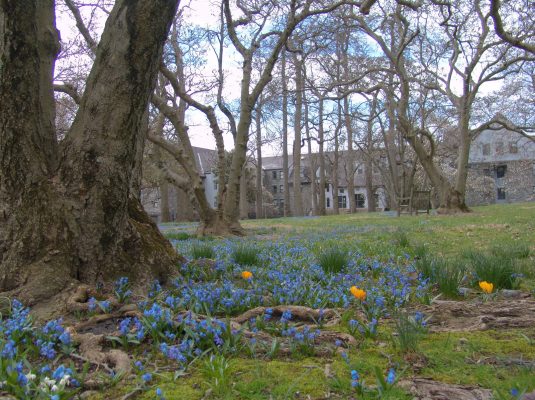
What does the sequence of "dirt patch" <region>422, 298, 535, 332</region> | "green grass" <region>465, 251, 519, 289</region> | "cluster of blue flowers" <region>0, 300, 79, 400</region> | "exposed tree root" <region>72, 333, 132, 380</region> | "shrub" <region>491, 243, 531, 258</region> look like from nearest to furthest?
"cluster of blue flowers" <region>0, 300, 79, 400</region>
"exposed tree root" <region>72, 333, 132, 380</region>
"dirt patch" <region>422, 298, 535, 332</region>
"green grass" <region>465, 251, 519, 289</region>
"shrub" <region>491, 243, 531, 258</region>

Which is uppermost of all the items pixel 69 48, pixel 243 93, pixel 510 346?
pixel 69 48

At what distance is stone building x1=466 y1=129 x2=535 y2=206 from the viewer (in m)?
49.1

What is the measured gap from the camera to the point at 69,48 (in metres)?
14.7

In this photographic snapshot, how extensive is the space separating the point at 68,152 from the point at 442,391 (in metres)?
2.70

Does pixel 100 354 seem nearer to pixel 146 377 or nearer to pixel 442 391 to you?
pixel 146 377

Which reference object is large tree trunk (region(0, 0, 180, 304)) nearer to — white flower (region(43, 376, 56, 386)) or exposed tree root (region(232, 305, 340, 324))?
exposed tree root (region(232, 305, 340, 324))

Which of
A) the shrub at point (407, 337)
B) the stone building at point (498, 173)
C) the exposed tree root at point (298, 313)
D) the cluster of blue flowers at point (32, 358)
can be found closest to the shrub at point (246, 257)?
the exposed tree root at point (298, 313)

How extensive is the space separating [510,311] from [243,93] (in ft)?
31.8

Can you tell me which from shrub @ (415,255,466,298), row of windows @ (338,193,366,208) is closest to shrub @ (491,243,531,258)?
shrub @ (415,255,466,298)

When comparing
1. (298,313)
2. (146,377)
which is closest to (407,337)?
(298,313)

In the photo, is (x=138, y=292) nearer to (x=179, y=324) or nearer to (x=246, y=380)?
(x=179, y=324)

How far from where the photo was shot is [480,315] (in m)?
2.90

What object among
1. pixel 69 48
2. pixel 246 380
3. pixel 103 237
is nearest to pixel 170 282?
pixel 103 237

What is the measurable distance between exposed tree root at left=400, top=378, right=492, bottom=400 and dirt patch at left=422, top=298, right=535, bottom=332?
89 centimetres
